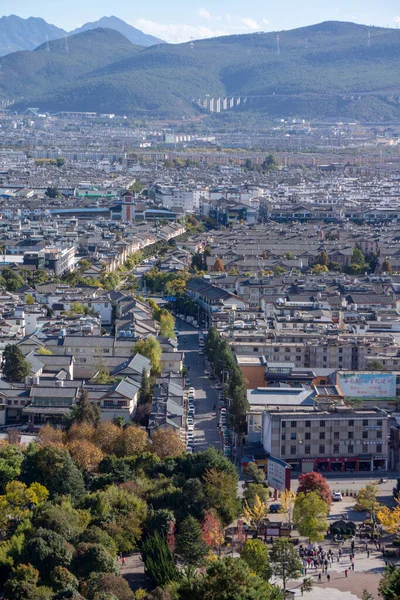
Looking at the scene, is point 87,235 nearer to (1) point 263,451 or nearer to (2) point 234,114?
(1) point 263,451

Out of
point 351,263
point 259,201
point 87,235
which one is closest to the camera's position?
point 351,263

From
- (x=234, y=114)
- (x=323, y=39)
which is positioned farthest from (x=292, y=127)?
(x=323, y=39)

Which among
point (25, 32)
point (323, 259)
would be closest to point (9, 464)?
point (323, 259)

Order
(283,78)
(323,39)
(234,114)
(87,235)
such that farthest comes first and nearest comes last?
(323,39), (283,78), (234,114), (87,235)

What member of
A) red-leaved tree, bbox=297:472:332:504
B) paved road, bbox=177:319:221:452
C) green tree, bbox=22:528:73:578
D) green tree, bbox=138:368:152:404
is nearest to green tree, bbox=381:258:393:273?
paved road, bbox=177:319:221:452

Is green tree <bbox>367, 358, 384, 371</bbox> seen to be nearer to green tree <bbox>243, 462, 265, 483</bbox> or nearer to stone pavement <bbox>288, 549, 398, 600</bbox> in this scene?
green tree <bbox>243, 462, 265, 483</bbox>
